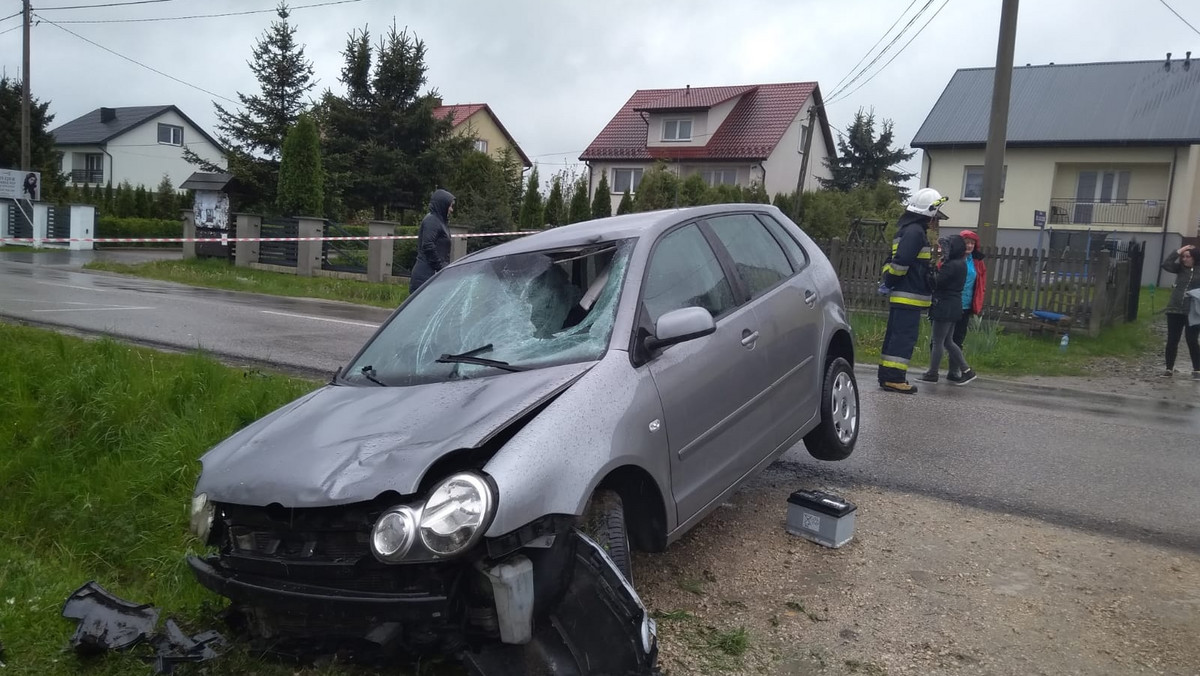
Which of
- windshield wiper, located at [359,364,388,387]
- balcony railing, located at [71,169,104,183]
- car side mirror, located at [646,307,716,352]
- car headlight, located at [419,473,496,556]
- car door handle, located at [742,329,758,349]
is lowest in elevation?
car headlight, located at [419,473,496,556]

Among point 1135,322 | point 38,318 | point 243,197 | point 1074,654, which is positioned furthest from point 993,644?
point 243,197

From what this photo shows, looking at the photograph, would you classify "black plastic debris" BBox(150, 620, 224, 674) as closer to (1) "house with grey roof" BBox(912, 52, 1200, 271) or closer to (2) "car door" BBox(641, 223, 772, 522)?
(2) "car door" BBox(641, 223, 772, 522)

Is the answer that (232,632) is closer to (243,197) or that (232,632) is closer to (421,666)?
(421,666)

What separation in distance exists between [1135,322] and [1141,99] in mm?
23411

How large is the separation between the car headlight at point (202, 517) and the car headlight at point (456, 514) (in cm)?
107

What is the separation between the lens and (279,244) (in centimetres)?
2383

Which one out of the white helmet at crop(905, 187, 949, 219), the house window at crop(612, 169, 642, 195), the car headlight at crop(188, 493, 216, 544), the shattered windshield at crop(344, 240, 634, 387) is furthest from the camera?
the house window at crop(612, 169, 642, 195)

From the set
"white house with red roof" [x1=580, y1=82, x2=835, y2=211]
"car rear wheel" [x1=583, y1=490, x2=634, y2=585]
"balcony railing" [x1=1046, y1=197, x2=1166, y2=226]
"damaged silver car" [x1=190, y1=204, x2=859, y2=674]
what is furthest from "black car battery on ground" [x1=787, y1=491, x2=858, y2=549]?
"white house with red roof" [x1=580, y1=82, x2=835, y2=211]

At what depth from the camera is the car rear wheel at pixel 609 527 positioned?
3.32 meters

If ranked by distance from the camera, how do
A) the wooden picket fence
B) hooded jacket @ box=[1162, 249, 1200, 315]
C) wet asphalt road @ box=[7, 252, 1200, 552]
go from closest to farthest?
wet asphalt road @ box=[7, 252, 1200, 552]
hooded jacket @ box=[1162, 249, 1200, 315]
the wooden picket fence

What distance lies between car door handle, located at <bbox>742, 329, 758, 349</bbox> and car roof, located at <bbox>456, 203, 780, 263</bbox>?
634 millimetres

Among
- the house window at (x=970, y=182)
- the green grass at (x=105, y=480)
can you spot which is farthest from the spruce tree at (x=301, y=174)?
the house window at (x=970, y=182)

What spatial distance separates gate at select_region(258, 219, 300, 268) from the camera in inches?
926

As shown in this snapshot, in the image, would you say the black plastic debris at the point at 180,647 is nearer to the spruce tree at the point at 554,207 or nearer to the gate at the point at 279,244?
the gate at the point at 279,244
